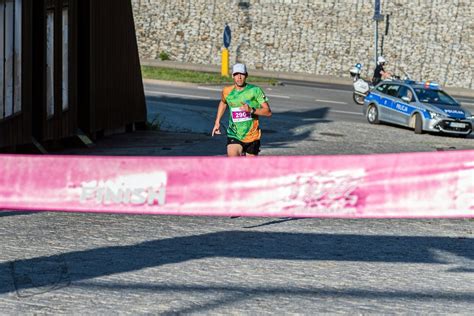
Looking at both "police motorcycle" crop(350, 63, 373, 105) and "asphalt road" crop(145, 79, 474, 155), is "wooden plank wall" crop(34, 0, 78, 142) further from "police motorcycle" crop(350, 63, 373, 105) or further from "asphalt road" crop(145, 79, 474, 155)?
"police motorcycle" crop(350, 63, 373, 105)

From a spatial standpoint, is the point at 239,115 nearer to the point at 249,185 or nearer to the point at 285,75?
the point at 249,185

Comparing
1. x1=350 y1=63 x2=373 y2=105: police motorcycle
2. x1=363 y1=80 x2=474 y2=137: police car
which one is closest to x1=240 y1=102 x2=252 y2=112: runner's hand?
x1=363 y1=80 x2=474 y2=137: police car

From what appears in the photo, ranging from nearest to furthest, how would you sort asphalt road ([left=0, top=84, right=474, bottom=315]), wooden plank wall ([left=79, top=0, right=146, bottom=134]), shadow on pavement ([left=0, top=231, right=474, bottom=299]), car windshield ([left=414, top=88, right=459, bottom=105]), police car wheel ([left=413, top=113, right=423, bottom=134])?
1. asphalt road ([left=0, top=84, right=474, bottom=315])
2. shadow on pavement ([left=0, top=231, right=474, bottom=299])
3. wooden plank wall ([left=79, top=0, right=146, bottom=134])
4. police car wheel ([left=413, top=113, right=423, bottom=134])
5. car windshield ([left=414, top=88, right=459, bottom=105])

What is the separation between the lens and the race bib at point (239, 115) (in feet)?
51.2

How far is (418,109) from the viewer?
113 feet

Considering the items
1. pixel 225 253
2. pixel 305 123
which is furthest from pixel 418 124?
pixel 225 253

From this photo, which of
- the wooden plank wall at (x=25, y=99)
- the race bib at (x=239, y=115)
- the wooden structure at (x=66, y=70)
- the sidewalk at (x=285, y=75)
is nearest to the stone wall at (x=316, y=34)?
the sidewalk at (x=285, y=75)

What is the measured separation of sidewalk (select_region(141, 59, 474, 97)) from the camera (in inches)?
2165

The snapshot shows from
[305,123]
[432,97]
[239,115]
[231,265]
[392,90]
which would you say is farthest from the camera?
[392,90]

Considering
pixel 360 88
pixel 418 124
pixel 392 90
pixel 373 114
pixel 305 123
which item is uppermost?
pixel 392 90

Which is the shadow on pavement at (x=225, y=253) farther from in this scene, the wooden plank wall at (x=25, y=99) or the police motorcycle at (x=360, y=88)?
the police motorcycle at (x=360, y=88)

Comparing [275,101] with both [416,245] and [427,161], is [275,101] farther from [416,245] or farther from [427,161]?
[427,161]

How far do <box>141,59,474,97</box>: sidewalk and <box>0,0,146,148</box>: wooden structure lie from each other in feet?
85.4

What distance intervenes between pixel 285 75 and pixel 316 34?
286 cm
